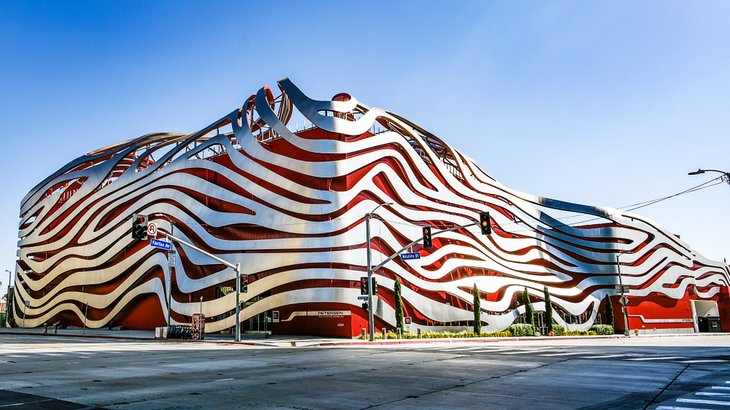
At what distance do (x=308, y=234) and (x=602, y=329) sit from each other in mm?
39273

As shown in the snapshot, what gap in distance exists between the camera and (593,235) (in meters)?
75.3

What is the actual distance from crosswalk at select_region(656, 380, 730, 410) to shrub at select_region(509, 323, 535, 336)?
42189 millimetres

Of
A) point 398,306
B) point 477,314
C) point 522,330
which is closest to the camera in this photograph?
point 398,306

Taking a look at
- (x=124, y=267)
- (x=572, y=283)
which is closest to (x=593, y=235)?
(x=572, y=283)

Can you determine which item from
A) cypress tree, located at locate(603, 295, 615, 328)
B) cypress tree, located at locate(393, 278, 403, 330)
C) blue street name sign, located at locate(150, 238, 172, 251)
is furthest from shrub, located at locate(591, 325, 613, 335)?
blue street name sign, located at locate(150, 238, 172, 251)

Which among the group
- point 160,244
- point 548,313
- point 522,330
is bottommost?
point 522,330

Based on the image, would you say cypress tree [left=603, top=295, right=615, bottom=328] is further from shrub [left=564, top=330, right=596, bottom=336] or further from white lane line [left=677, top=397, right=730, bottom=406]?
white lane line [left=677, top=397, right=730, bottom=406]

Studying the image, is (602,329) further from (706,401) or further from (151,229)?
(706,401)

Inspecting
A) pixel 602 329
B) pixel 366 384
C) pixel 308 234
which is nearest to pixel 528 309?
pixel 602 329

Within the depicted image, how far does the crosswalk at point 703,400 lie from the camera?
10.1 meters

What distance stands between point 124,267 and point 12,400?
5189cm

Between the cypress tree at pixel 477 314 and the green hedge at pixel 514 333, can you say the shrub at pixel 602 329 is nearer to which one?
the green hedge at pixel 514 333

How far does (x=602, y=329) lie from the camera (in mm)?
62531

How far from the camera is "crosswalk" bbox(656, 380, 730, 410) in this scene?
10.1 meters
